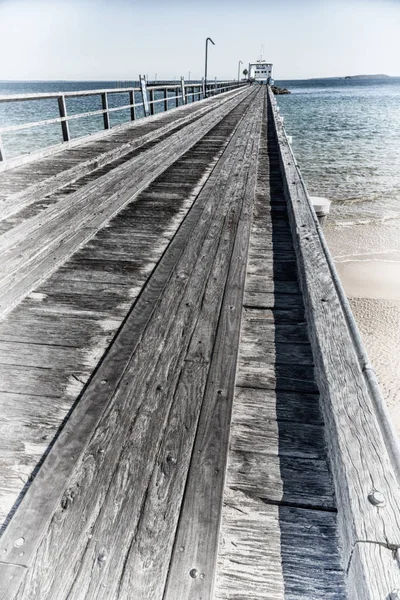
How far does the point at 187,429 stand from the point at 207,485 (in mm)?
295

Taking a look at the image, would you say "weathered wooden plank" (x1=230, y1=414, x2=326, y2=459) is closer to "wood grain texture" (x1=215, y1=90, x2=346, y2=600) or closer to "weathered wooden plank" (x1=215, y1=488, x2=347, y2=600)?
"wood grain texture" (x1=215, y1=90, x2=346, y2=600)

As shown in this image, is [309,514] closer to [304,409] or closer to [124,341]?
[304,409]

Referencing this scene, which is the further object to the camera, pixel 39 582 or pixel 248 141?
pixel 248 141

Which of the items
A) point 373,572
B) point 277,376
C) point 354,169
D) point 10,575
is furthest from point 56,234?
point 354,169

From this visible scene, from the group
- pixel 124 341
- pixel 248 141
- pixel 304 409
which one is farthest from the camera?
pixel 248 141

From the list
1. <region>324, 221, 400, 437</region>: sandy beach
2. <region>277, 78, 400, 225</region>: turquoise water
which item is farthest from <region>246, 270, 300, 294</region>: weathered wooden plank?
<region>277, 78, 400, 225</region>: turquoise water

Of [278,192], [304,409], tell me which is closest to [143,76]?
[278,192]

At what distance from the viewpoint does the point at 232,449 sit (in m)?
1.72

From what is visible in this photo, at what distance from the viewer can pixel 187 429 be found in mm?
1762

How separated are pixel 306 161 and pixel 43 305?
937 inches

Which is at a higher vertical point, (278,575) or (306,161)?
(278,575)

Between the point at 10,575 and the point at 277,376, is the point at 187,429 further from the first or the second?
the point at 10,575

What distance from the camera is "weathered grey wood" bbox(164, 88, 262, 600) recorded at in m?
1.24

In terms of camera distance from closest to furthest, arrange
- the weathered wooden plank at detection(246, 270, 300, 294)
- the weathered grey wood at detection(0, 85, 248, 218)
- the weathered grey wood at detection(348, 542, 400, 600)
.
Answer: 1. the weathered grey wood at detection(348, 542, 400, 600)
2. the weathered wooden plank at detection(246, 270, 300, 294)
3. the weathered grey wood at detection(0, 85, 248, 218)
